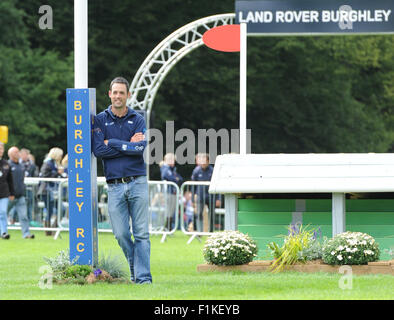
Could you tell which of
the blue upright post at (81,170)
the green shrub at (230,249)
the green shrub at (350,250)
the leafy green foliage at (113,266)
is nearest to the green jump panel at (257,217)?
the green shrub at (230,249)

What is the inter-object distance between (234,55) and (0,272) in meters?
29.2

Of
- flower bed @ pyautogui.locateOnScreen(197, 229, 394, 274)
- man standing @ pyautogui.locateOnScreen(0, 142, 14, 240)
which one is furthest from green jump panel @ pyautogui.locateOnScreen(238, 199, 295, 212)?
man standing @ pyautogui.locateOnScreen(0, 142, 14, 240)

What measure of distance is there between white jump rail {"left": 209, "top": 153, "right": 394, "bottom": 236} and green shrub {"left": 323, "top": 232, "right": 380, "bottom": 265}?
0.84m

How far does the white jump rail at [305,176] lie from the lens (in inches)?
504

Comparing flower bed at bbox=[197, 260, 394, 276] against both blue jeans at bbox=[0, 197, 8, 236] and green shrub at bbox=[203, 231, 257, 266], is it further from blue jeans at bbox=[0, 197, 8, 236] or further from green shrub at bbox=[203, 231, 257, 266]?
blue jeans at bbox=[0, 197, 8, 236]

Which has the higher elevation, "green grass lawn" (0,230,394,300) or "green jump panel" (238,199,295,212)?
"green jump panel" (238,199,295,212)

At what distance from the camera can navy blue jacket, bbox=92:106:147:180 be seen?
10844mm

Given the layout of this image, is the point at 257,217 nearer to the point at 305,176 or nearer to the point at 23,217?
the point at 305,176

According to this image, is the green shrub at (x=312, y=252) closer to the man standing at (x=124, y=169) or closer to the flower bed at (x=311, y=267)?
the flower bed at (x=311, y=267)

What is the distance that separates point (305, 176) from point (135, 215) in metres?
2.95

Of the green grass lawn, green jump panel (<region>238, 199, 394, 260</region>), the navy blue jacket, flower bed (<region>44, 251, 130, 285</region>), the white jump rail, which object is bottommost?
the green grass lawn

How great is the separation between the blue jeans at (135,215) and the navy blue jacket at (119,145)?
145mm

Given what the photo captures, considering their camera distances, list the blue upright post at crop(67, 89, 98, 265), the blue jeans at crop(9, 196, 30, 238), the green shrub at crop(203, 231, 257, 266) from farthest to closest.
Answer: the blue jeans at crop(9, 196, 30, 238) < the green shrub at crop(203, 231, 257, 266) < the blue upright post at crop(67, 89, 98, 265)
